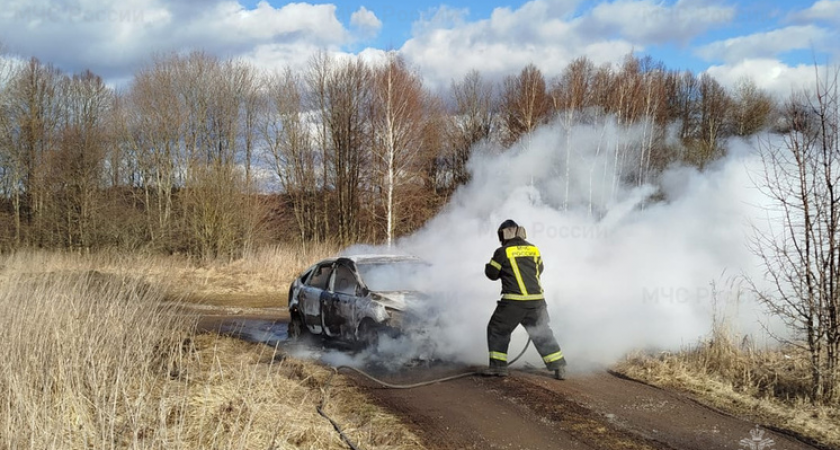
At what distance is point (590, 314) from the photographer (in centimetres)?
920

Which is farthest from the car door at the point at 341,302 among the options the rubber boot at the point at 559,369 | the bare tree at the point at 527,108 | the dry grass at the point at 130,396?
the bare tree at the point at 527,108

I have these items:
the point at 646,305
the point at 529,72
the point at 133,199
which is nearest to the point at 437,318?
the point at 646,305

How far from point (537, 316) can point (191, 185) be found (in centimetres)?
2711

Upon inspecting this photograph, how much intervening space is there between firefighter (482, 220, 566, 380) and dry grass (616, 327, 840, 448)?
1268mm

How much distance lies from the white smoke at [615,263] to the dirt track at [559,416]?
3.71 ft

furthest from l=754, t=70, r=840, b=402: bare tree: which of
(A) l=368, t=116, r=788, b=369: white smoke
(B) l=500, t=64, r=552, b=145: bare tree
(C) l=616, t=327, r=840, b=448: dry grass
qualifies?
(B) l=500, t=64, r=552, b=145: bare tree

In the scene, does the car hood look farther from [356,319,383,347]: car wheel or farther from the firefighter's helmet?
the firefighter's helmet

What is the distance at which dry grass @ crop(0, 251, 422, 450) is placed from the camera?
4.10m

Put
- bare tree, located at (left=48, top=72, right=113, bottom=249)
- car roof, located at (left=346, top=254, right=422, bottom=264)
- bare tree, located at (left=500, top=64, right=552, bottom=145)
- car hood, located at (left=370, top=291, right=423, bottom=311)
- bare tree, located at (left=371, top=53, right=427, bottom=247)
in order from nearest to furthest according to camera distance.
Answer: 1. car hood, located at (left=370, top=291, right=423, bottom=311)
2. car roof, located at (left=346, top=254, right=422, bottom=264)
3. bare tree, located at (left=500, top=64, right=552, bottom=145)
4. bare tree, located at (left=371, top=53, right=427, bottom=247)
5. bare tree, located at (left=48, top=72, right=113, bottom=249)

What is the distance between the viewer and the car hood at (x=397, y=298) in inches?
331

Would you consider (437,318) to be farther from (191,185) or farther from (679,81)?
(679,81)

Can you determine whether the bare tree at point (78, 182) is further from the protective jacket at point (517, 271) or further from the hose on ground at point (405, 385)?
the protective jacket at point (517, 271)

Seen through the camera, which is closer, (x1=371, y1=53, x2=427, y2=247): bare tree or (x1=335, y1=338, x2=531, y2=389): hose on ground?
(x1=335, y1=338, x2=531, y2=389): hose on ground

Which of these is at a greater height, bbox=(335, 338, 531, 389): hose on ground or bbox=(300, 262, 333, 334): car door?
bbox=(300, 262, 333, 334): car door
